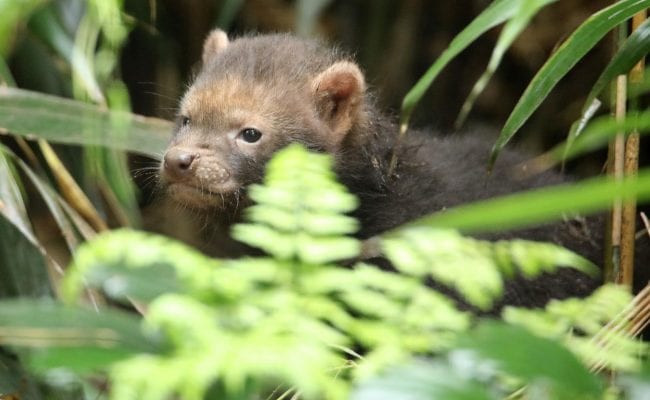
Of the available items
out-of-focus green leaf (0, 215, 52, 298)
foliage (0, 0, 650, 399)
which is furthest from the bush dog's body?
foliage (0, 0, 650, 399)

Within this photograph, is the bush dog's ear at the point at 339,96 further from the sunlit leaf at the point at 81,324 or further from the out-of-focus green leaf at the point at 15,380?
the sunlit leaf at the point at 81,324

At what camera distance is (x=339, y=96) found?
3424 millimetres

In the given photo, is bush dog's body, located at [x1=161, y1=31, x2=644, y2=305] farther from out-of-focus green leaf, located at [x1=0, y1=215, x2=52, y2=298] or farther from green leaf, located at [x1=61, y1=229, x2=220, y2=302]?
green leaf, located at [x1=61, y1=229, x2=220, y2=302]

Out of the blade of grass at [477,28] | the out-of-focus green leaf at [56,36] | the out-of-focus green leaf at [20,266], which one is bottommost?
the out-of-focus green leaf at [20,266]

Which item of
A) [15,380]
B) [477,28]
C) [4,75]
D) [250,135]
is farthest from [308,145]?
[15,380]

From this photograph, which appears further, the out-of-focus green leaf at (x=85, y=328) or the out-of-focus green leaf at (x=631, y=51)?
the out-of-focus green leaf at (x=631, y=51)

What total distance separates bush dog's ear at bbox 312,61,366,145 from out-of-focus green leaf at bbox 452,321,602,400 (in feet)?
7.39

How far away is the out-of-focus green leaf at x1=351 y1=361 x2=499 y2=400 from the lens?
3.68ft

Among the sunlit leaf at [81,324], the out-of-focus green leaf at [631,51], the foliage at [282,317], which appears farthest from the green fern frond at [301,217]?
the out-of-focus green leaf at [631,51]

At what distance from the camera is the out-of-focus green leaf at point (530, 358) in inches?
45.3

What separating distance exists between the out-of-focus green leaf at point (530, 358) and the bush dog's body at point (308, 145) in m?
1.95

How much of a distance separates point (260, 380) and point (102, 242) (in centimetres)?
26

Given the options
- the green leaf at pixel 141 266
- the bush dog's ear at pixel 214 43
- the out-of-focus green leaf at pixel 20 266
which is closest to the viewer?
the green leaf at pixel 141 266

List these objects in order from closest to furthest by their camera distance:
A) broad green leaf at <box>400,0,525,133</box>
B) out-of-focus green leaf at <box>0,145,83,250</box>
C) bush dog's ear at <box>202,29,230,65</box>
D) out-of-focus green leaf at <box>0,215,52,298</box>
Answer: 1. broad green leaf at <box>400,0,525,133</box>
2. out-of-focus green leaf at <box>0,215,52,298</box>
3. out-of-focus green leaf at <box>0,145,83,250</box>
4. bush dog's ear at <box>202,29,230,65</box>
